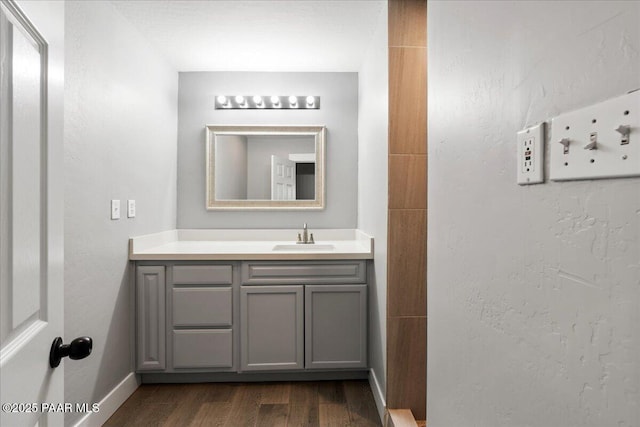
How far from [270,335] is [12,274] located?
2.18 metres

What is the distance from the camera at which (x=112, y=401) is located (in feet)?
7.77

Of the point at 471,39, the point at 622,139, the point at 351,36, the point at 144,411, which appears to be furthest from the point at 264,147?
the point at 622,139

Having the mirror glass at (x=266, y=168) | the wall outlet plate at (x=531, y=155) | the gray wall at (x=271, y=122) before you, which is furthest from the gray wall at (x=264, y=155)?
the wall outlet plate at (x=531, y=155)

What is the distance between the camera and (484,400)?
3.34 feet

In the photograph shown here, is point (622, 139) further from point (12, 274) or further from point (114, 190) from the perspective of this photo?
point (114, 190)

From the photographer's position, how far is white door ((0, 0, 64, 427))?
65 cm

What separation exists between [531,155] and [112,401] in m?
2.49

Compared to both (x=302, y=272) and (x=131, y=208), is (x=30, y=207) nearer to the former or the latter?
(x=131, y=208)

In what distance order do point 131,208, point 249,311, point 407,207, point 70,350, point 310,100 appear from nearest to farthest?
point 70,350 → point 407,207 → point 131,208 → point 249,311 → point 310,100

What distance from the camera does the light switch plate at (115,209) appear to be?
7.71 feet

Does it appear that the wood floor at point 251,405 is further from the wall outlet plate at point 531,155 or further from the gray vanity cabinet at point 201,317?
the wall outlet plate at point 531,155

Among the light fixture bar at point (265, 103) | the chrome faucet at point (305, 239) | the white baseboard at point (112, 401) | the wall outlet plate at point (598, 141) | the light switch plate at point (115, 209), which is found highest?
the light fixture bar at point (265, 103)

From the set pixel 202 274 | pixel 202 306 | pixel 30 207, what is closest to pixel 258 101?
pixel 202 274

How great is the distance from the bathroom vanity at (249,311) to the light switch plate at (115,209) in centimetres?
31
